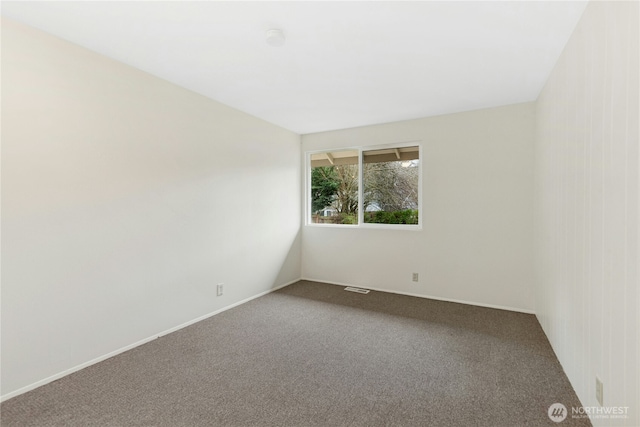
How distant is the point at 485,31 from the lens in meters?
2.02

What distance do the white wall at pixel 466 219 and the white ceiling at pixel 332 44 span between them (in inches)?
19.5

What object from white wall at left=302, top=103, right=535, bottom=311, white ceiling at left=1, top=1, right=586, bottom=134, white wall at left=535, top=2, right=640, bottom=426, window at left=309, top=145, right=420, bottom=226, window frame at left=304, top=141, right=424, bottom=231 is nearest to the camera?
white wall at left=535, top=2, right=640, bottom=426

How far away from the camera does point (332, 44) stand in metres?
2.18

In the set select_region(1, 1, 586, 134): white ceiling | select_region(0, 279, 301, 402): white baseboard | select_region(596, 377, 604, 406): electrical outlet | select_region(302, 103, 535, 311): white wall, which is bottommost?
select_region(0, 279, 301, 402): white baseboard

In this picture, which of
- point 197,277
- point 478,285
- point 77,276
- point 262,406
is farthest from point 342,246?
point 77,276

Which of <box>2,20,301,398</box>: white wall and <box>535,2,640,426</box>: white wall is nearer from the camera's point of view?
<box>535,2,640,426</box>: white wall

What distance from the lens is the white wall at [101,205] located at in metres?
1.92

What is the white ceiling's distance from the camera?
1813 millimetres

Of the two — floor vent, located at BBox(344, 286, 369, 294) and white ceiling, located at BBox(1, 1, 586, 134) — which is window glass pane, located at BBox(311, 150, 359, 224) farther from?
white ceiling, located at BBox(1, 1, 586, 134)

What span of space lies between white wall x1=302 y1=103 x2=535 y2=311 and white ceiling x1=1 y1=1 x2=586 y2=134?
1.63 feet

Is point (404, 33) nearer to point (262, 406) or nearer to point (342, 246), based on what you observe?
point (262, 406)

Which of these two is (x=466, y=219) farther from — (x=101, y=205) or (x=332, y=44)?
(x=101, y=205)

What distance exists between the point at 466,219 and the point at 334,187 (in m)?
1.98

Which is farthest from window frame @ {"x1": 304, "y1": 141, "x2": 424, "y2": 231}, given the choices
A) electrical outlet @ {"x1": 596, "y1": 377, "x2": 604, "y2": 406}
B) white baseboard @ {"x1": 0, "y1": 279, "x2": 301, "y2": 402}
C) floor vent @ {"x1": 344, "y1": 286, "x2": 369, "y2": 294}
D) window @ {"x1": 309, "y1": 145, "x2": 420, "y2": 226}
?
electrical outlet @ {"x1": 596, "y1": 377, "x2": 604, "y2": 406}
